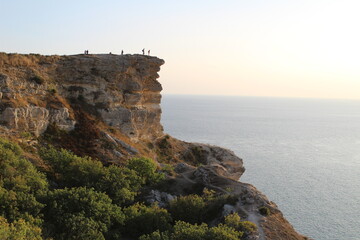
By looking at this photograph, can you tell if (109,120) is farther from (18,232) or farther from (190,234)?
(18,232)

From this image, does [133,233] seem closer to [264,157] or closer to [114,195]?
[114,195]

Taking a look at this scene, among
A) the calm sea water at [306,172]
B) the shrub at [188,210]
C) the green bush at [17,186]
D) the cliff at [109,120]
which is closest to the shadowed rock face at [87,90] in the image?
the cliff at [109,120]

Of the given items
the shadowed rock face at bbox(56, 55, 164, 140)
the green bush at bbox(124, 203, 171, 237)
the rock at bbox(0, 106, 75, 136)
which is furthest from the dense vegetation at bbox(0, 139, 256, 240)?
the shadowed rock face at bbox(56, 55, 164, 140)

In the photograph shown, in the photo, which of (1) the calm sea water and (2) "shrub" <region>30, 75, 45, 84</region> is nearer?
(2) "shrub" <region>30, 75, 45, 84</region>

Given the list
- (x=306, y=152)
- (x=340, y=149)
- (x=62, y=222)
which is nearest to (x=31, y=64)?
(x=62, y=222)

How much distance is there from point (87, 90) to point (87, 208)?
3018cm

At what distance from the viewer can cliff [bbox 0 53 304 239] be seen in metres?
40.4

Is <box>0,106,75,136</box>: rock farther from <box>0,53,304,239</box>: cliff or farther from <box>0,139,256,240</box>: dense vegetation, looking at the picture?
<box>0,139,256,240</box>: dense vegetation

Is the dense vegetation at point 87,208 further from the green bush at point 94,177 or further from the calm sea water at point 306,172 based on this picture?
the calm sea water at point 306,172

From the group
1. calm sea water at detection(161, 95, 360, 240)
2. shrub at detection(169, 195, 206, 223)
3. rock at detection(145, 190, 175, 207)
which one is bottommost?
calm sea water at detection(161, 95, 360, 240)

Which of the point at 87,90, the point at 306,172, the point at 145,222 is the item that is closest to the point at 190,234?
the point at 145,222

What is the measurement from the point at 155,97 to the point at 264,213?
36930mm

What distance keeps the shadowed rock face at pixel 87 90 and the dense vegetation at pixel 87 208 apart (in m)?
8.47

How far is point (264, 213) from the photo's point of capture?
3416cm
